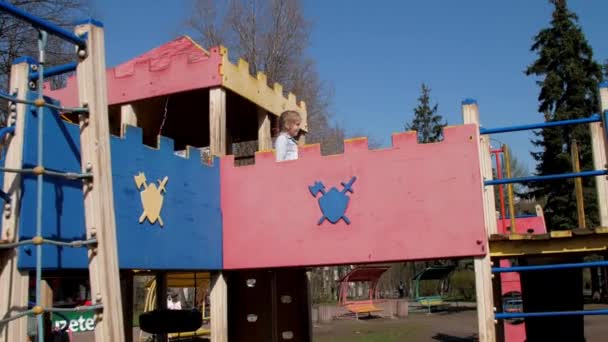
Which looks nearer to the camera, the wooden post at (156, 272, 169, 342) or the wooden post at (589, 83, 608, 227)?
the wooden post at (589, 83, 608, 227)

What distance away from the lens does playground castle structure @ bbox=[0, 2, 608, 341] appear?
409 centimetres

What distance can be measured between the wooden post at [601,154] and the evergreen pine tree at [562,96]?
27446mm

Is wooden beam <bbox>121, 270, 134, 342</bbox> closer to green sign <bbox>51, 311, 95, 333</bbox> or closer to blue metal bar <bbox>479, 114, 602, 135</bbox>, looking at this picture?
green sign <bbox>51, 311, 95, 333</bbox>

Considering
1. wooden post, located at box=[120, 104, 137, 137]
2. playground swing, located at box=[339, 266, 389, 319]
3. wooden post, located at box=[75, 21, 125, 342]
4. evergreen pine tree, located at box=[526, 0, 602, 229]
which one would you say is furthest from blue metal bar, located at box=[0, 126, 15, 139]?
evergreen pine tree, located at box=[526, 0, 602, 229]

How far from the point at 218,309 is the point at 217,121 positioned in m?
2.50

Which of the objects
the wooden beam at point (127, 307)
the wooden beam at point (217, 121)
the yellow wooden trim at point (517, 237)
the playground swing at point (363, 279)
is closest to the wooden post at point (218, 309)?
the wooden beam at point (217, 121)

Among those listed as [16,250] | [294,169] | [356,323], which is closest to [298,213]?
[294,169]

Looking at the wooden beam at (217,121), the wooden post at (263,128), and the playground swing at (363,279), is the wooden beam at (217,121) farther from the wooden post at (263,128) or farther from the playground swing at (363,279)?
the playground swing at (363,279)

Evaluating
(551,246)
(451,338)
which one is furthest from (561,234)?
(451,338)

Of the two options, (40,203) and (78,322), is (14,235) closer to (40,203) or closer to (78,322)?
(40,203)

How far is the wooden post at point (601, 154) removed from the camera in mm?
6434

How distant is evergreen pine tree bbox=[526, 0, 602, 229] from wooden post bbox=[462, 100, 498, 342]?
90.8 ft

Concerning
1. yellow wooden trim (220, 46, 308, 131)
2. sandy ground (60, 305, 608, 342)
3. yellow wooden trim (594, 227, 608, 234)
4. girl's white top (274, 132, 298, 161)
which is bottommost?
sandy ground (60, 305, 608, 342)

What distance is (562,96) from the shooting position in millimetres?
34219
